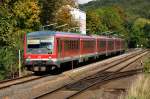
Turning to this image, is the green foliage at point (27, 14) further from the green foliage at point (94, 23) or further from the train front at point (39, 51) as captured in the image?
the green foliage at point (94, 23)

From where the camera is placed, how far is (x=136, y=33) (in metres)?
150

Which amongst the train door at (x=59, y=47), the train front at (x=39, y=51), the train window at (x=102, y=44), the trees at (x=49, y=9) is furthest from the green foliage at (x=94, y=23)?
the train front at (x=39, y=51)

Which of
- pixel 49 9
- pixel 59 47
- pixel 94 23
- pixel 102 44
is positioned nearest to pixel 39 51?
pixel 59 47

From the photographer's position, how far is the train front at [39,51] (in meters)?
29.3

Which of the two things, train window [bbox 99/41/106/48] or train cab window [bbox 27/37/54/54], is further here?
train window [bbox 99/41/106/48]

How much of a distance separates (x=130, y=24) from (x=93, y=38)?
12487 centimetres

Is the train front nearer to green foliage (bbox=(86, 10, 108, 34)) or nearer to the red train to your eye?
the red train

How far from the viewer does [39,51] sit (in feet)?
96.5

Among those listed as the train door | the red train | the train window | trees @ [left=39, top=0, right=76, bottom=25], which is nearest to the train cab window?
the red train

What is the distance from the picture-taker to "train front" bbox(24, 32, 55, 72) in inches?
1155

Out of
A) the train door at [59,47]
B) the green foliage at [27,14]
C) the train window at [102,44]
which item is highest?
the green foliage at [27,14]

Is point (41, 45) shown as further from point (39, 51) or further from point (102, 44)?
point (102, 44)

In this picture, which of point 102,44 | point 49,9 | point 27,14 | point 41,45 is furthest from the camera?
point 49,9

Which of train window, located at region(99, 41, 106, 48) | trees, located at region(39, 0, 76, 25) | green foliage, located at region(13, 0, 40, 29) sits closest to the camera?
green foliage, located at region(13, 0, 40, 29)
